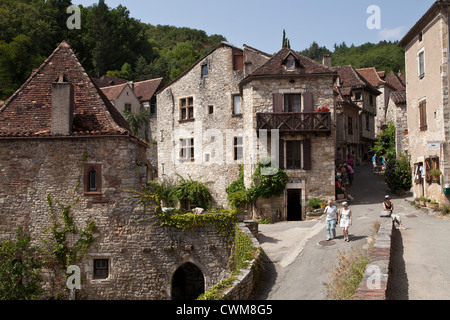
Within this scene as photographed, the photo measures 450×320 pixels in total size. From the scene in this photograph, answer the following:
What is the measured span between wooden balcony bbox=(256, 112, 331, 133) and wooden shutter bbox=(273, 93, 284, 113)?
1.58ft

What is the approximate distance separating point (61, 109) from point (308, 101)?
1317 centimetres

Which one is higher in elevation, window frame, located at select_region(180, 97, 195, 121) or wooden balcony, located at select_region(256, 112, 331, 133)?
window frame, located at select_region(180, 97, 195, 121)

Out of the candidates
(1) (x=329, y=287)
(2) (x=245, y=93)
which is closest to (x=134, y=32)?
(2) (x=245, y=93)

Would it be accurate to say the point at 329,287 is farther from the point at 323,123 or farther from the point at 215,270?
the point at 323,123

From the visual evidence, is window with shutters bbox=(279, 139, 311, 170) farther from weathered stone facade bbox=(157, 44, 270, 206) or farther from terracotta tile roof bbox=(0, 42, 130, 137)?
terracotta tile roof bbox=(0, 42, 130, 137)

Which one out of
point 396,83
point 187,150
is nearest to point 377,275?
point 187,150

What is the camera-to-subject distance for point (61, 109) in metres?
14.0

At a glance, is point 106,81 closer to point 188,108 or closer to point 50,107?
point 188,108

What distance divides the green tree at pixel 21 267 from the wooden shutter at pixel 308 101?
15.1m

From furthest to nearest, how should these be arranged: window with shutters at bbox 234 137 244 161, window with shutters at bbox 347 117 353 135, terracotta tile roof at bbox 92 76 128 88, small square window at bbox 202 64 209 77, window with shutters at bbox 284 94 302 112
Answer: terracotta tile roof at bbox 92 76 128 88 → window with shutters at bbox 347 117 353 135 → small square window at bbox 202 64 209 77 → window with shutters at bbox 234 137 244 161 → window with shutters at bbox 284 94 302 112

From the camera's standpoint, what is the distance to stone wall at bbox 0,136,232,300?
13992 mm

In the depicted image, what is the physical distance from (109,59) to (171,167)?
127 feet

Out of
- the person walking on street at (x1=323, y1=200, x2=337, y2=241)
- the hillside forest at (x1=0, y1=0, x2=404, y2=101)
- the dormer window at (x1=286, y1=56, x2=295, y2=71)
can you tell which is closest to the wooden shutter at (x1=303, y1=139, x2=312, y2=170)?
the dormer window at (x1=286, y1=56, x2=295, y2=71)

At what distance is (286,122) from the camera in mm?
21391
